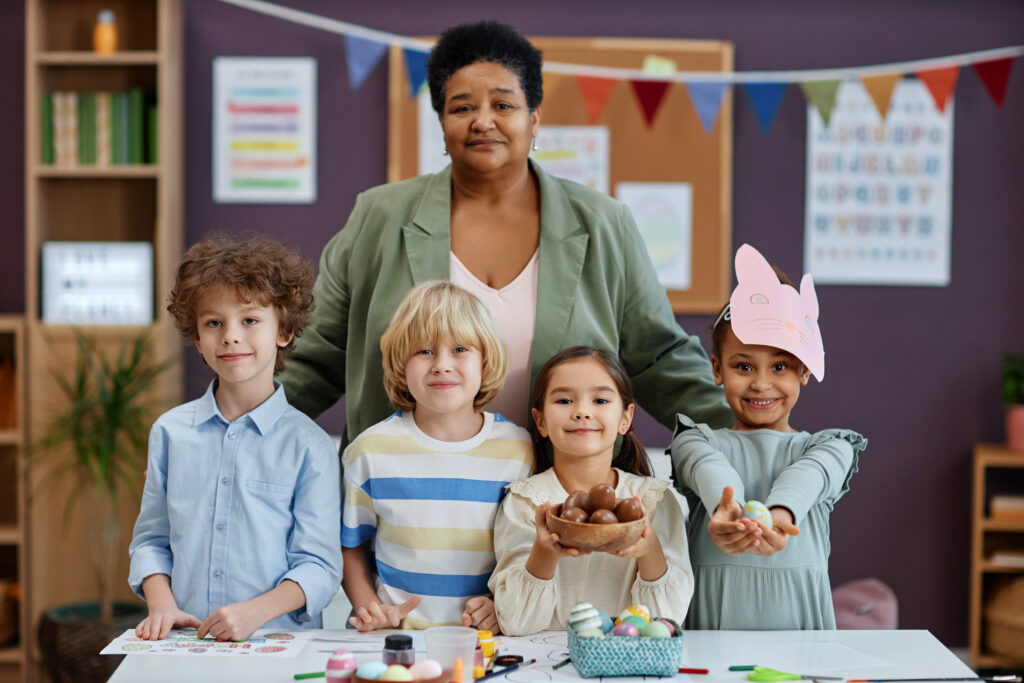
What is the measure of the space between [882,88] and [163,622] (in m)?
3.29

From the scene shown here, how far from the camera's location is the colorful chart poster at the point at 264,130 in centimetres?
383

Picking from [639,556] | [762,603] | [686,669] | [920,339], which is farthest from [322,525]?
[920,339]

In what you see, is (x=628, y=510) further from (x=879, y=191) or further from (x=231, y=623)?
(x=879, y=191)

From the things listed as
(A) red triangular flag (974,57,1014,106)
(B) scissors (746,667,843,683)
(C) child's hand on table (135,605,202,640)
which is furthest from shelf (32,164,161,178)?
(A) red triangular flag (974,57,1014,106)

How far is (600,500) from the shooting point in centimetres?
142

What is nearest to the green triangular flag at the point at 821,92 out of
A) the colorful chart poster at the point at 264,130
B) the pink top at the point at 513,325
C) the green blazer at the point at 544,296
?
the colorful chart poster at the point at 264,130

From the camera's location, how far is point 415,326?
168 cm

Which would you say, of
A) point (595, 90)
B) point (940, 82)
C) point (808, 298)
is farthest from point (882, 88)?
point (808, 298)

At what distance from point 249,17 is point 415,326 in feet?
8.60

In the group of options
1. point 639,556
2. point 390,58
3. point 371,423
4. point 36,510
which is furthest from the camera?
point 390,58

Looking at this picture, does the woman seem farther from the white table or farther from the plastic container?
the plastic container

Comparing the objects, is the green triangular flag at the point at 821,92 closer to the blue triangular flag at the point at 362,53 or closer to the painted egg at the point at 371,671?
the blue triangular flag at the point at 362,53

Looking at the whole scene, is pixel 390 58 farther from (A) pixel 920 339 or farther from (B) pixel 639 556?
(B) pixel 639 556

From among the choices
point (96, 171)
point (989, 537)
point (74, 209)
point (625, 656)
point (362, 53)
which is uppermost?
point (362, 53)
